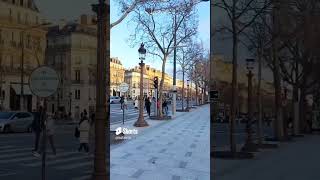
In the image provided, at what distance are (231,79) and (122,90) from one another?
2867 mm

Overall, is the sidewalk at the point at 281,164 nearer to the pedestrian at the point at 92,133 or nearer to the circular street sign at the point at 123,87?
the pedestrian at the point at 92,133

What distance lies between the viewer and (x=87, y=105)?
10703 millimetres

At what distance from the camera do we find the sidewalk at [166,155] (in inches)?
473

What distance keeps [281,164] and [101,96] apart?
3.49 meters

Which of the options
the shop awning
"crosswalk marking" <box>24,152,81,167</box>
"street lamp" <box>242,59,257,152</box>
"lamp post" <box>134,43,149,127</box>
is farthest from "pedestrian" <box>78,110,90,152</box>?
"street lamp" <box>242,59,257,152</box>

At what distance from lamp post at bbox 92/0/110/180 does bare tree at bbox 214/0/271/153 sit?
2.13 metres

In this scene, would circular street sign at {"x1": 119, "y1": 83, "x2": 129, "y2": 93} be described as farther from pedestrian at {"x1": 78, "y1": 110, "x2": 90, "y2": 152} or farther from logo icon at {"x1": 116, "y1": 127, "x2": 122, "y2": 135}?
pedestrian at {"x1": 78, "y1": 110, "x2": 90, "y2": 152}

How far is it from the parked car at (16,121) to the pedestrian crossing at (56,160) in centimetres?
33

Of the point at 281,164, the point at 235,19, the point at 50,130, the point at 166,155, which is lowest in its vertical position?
the point at 166,155

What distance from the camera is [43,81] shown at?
9.83m

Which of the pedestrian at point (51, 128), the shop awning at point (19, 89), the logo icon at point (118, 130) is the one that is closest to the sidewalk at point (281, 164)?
the logo icon at point (118, 130)

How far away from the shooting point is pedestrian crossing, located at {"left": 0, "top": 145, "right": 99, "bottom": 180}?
998 cm

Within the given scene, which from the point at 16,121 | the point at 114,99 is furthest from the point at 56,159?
the point at 114,99

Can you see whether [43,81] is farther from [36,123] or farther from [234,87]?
[234,87]
